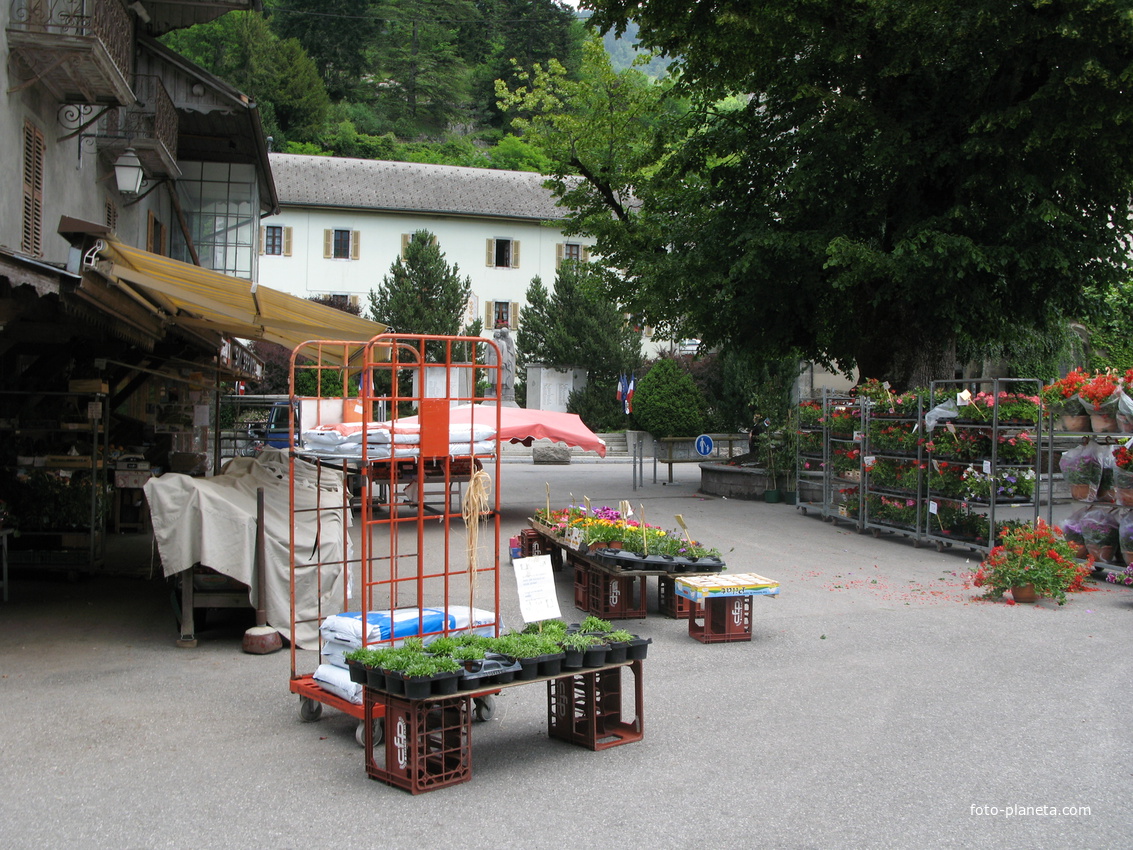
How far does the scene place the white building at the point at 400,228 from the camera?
45219mm

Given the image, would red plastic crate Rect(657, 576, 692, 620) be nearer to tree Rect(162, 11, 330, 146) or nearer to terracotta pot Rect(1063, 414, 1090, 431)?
terracotta pot Rect(1063, 414, 1090, 431)

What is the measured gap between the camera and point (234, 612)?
345 inches

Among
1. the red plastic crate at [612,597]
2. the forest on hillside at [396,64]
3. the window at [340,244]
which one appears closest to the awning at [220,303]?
the red plastic crate at [612,597]

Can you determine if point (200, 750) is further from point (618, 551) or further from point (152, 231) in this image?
point (152, 231)

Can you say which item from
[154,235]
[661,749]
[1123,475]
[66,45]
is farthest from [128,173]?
[1123,475]

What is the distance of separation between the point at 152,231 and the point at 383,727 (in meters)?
14.2

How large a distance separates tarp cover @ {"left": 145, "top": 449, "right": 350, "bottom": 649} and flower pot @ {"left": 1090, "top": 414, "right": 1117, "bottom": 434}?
8749 mm

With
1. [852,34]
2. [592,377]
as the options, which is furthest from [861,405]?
[592,377]

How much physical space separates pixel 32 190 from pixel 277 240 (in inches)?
1369

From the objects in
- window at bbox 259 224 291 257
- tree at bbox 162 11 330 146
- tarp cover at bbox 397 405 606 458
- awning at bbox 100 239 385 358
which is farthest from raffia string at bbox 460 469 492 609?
tree at bbox 162 11 330 146

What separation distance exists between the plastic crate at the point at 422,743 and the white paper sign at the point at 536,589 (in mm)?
924

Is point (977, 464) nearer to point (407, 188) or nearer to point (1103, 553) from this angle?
point (1103, 553)

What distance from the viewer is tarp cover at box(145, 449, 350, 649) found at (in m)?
7.61

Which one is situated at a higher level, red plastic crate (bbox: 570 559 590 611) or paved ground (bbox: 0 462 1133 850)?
red plastic crate (bbox: 570 559 590 611)
